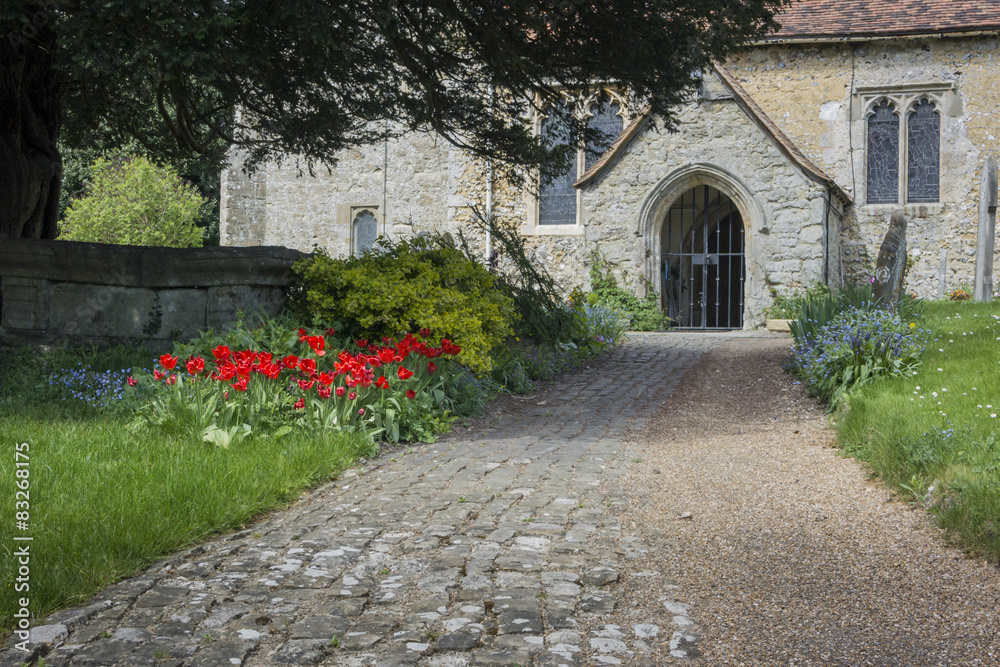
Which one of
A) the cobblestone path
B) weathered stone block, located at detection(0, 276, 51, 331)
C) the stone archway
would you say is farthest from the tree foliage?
the stone archway

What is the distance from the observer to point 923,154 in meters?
18.3

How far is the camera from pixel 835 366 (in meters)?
7.56

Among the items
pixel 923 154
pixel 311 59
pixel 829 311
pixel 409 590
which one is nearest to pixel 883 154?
pixel 923 154

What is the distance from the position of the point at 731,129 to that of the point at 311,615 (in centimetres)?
1460

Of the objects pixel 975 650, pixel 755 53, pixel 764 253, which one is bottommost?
pixel 975 650

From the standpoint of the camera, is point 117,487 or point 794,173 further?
point 794,173

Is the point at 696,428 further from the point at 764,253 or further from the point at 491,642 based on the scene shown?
the point at 764,253

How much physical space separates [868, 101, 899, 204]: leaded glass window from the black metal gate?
297 centimetres

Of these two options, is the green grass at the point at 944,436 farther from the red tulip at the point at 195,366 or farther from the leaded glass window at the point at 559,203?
the leaded glass window at the point at 559,203

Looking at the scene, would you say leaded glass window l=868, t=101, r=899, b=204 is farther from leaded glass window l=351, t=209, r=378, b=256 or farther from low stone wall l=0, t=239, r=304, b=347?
low stone wall l=0, t=239, r=304, b=347

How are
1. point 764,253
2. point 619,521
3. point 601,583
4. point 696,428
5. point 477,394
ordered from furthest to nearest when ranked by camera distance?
point 764,253 → point 477,394 → point 696,428 → point 619,521 → point 601,583

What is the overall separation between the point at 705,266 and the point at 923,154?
5.41m

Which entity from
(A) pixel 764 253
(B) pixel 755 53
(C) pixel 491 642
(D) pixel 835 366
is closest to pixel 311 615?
(C) pixel 491 642

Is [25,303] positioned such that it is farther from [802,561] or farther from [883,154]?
[883,154]
